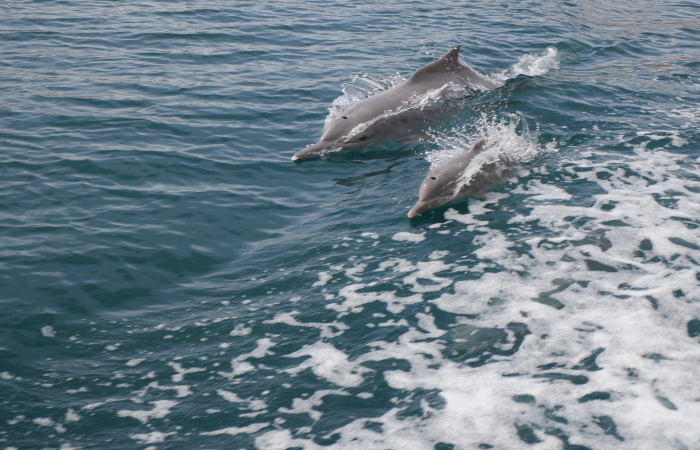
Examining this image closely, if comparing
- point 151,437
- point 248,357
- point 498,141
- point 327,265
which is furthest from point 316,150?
point 151,437

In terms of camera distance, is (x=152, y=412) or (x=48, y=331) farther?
(x=48, y=331)

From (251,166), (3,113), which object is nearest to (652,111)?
(251,166)

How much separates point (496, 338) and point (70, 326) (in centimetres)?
467

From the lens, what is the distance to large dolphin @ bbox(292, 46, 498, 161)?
39.2ft

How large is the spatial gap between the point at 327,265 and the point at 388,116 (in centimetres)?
483

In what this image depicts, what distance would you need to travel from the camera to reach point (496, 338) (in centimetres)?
682

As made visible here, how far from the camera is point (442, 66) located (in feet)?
44.6

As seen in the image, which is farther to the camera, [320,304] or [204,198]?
[204,198]

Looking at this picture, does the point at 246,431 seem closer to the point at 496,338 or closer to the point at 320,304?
the point at 320,304

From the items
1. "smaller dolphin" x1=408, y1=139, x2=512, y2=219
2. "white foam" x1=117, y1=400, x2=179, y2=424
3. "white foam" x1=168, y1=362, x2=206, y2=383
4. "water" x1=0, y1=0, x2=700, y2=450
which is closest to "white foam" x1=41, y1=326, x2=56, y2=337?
"water" x1=0, y1=0, x2=700, y2=450

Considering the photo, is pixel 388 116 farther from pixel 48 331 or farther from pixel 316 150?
pixel 48 331

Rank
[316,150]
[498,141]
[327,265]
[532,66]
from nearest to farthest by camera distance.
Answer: [327,265] < [498,141] < [316,150] < [532,66]

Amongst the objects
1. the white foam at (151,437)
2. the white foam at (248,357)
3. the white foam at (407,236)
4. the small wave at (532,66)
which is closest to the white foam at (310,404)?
the white foam at (248,357)

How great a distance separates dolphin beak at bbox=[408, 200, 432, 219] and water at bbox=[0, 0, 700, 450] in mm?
148
